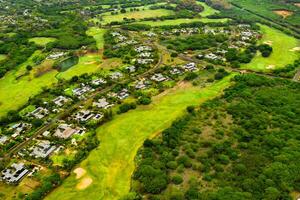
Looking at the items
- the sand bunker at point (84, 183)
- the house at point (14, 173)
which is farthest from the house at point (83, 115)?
the sand bunker at point (84, 183)

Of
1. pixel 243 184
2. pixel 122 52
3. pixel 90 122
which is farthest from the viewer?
pixel 122 52

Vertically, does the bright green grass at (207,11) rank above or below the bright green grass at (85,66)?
below

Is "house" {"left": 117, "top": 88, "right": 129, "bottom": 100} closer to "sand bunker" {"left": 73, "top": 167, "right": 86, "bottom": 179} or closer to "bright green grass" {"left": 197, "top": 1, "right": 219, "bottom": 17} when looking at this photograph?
"sand bunker" {"left": 73, "top": 167, "right": 86, "bottom": 179}

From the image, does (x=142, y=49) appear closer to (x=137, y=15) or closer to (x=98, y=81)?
(x=98, y=81)

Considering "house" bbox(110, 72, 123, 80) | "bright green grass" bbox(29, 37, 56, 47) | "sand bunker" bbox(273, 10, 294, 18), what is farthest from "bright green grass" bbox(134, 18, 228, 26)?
"house" bbox(110, 72, 123, 80)

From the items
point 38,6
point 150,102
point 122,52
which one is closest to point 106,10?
point 38,6

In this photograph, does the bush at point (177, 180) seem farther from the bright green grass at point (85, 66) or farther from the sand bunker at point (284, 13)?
the sand bunker at point (284, 13)

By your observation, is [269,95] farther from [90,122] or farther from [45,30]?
[45,30]
